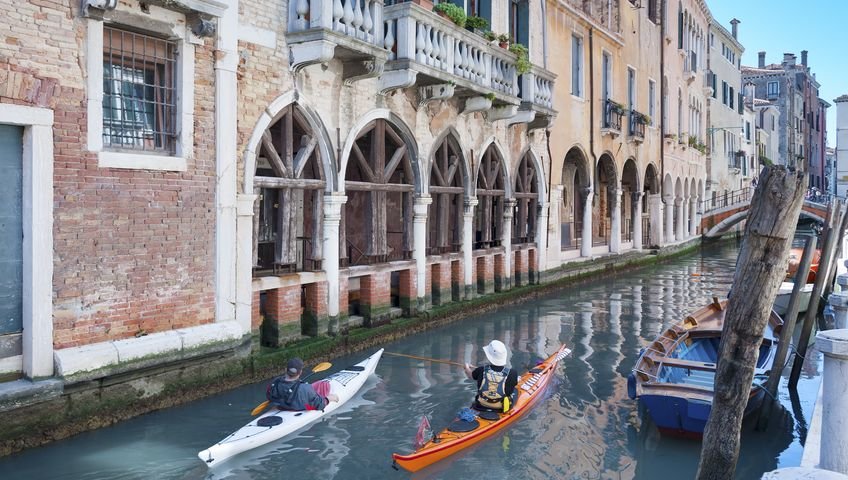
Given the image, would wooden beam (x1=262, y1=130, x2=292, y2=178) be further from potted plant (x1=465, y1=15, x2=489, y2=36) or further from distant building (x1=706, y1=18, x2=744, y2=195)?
distant building (x1=706, y1=18, x2=744, y2=195)

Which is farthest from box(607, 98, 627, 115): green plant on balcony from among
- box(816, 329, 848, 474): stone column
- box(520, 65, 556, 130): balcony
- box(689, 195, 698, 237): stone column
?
box(816, 329, 848, 474): stone column

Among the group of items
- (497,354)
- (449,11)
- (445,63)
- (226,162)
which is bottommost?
(497,354)

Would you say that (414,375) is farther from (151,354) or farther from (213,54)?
(213,54)

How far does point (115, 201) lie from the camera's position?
691cm

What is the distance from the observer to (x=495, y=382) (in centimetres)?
718

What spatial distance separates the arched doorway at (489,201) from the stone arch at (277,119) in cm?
460

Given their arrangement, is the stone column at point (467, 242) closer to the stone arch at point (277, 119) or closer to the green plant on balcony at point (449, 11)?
the green plant on balcony at point (449, 11)

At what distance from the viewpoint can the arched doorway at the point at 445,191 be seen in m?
12.7

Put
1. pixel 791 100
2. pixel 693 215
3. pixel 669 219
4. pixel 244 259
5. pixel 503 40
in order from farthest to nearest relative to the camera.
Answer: pixel 791 100, pixel 693 215, pixel 669 219, pixel 503 40, pixel 244 259

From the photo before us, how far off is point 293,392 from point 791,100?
58947mm

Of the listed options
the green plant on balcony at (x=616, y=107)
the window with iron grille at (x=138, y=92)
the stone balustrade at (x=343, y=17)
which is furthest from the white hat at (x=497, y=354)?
the green plant on balcony at (x=616, y=107)

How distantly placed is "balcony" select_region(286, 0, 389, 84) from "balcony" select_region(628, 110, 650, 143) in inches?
525

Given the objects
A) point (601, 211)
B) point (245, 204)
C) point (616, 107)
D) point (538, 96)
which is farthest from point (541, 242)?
point (245, 204)

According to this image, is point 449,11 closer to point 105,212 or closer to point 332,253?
point 332,253
